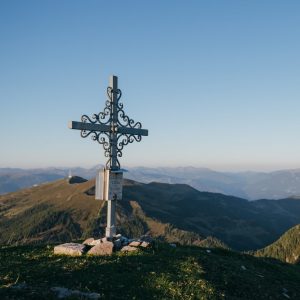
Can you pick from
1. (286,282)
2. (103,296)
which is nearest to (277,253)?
(286,282)

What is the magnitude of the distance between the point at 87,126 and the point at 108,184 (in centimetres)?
403

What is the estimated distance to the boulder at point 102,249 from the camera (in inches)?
969

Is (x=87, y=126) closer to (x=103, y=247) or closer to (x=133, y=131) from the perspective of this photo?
(x=133, y=131)

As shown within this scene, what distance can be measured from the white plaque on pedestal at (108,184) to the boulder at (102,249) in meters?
3.36

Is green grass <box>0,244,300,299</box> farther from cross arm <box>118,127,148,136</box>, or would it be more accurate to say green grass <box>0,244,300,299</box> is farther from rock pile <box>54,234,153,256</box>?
cross arm <box>118,127,148,136</box>

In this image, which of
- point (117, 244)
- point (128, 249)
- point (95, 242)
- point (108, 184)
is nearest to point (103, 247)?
point (117, 244)

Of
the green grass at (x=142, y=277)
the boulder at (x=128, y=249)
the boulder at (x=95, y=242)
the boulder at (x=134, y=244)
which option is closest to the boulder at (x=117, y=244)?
the boulder at (x=128, y=249)

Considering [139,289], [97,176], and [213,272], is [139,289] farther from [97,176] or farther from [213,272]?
[97,176]

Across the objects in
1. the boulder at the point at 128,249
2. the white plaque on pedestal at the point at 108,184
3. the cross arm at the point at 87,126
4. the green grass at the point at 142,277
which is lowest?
the green grass at the point at 142,277

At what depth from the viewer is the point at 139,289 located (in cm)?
1819

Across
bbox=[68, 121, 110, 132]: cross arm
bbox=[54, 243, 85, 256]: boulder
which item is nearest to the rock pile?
bbox=[54, 243, 85, 256]: boulder

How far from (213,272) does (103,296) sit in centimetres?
834

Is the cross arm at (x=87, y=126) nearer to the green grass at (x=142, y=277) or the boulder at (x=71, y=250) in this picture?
the boulder at (x=71, y=250)

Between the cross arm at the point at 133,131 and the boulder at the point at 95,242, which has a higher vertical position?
the cross arm at the point at 133,131
